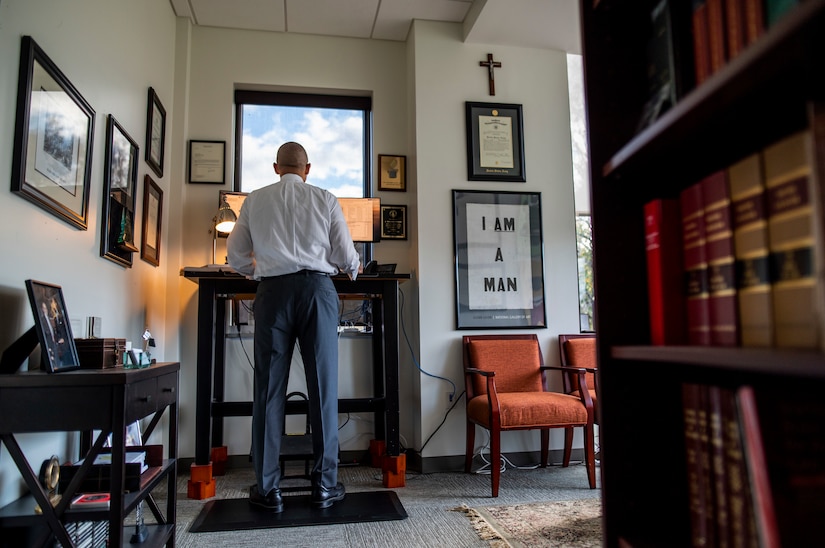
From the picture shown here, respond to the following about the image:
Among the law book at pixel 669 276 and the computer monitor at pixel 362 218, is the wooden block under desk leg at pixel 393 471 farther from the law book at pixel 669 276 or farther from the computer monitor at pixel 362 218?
the law book at pixel 669 276

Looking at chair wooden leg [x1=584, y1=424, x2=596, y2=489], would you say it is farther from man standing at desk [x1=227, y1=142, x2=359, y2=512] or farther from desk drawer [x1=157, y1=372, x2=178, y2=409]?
desk drawer [x1=157, y1=372, x2=178, y2=409]

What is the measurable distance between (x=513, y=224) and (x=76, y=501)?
8.78 ft

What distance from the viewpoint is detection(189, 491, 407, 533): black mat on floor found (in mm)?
2312

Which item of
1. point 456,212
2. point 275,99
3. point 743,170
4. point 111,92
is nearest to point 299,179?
point 111,92

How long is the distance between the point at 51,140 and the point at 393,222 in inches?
82.6

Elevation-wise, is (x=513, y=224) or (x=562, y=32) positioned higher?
(x=562, y=32)

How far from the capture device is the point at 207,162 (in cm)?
356

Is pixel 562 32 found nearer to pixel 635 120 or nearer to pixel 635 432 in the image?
pixel 635 120

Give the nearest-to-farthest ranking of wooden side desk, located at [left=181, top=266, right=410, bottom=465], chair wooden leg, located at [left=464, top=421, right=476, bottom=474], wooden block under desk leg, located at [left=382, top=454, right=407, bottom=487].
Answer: wooden side desk, located at [left=181, top=266, right=410, bottom=465] < wooden block under desk leg, located at [left=382, top=454, right=407, bottom=487] < chair wooden leg, located at [left=464, top=421, right=476, bottom=474]

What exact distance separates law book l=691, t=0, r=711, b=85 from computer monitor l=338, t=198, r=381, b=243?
273 cm

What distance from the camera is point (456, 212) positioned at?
3492 mm

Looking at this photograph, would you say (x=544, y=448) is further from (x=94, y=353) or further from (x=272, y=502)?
(x=94, y=353)

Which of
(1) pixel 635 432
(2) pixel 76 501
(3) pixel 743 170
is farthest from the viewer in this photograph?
(2) pixel 76 501

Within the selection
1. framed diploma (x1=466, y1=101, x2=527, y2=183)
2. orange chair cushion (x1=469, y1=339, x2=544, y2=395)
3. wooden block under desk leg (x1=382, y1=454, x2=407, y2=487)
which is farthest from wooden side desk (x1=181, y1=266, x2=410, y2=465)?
framed diploma (x1=466, y1=101, x2=527, y2=183)
